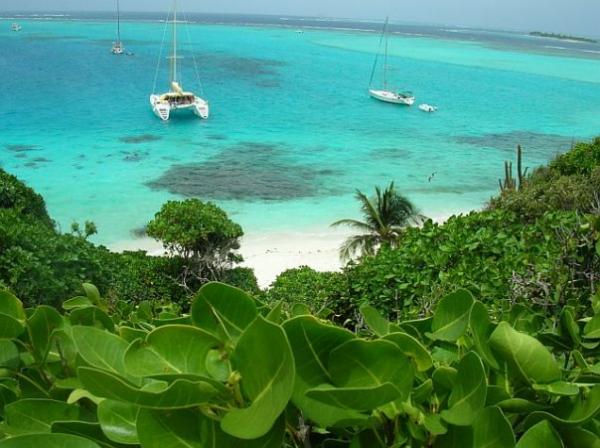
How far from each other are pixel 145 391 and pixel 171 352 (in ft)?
0.41

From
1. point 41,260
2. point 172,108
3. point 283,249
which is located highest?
point 41,260

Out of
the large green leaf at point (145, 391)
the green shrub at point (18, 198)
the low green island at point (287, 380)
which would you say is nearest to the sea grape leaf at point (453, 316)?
the low green island at point (287, 380)

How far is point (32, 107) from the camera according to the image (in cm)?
3919

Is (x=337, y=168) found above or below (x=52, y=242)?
below

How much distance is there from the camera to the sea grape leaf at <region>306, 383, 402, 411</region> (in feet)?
1.76

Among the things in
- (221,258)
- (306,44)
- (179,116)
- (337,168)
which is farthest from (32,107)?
(306,44)

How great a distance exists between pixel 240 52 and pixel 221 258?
236ft

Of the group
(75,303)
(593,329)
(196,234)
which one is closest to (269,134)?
(196,234)

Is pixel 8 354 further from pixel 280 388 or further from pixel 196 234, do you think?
pixel 196 234

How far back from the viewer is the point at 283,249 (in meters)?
17.2

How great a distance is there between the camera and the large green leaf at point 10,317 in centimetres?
82

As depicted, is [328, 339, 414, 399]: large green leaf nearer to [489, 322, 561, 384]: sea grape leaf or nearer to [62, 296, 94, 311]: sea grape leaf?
[489, 322, 561, 384]: sea grape leaf

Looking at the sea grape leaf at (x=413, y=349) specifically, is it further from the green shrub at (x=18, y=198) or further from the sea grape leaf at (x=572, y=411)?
the green shrub at (x=18, y=198)

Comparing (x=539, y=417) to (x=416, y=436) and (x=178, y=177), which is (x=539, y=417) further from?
(x=178, y=177)
